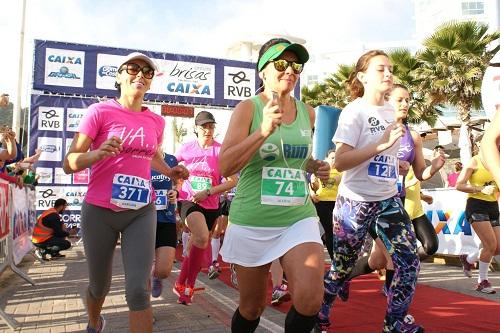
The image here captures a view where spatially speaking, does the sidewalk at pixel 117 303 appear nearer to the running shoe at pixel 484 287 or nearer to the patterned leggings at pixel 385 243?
the running shoe at pixel 484 287

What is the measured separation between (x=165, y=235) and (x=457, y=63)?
18.6 m

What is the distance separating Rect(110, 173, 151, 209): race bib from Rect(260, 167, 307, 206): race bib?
3.34 feet

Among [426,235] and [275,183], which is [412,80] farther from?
[275,183]

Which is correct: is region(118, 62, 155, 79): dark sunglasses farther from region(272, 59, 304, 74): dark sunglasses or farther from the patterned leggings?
the patterned leggings

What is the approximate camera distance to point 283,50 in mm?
2855

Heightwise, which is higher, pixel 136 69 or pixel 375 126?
pixel 136 69

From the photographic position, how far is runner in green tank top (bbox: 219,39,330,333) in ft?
8.78

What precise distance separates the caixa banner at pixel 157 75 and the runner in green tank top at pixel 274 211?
1247 cm

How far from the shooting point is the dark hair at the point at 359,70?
13.1ft

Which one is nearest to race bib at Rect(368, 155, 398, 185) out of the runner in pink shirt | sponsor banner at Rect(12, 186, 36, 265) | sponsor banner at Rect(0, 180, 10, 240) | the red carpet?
the red carpet

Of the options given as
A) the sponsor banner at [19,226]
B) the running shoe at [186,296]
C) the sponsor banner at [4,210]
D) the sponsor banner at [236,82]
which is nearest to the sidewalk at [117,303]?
the running shoe at [186,296]

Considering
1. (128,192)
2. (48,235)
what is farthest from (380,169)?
(48,235)

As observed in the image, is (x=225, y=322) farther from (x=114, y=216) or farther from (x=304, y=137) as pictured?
(x=304, y=137)

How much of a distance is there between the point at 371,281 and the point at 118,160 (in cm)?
553
